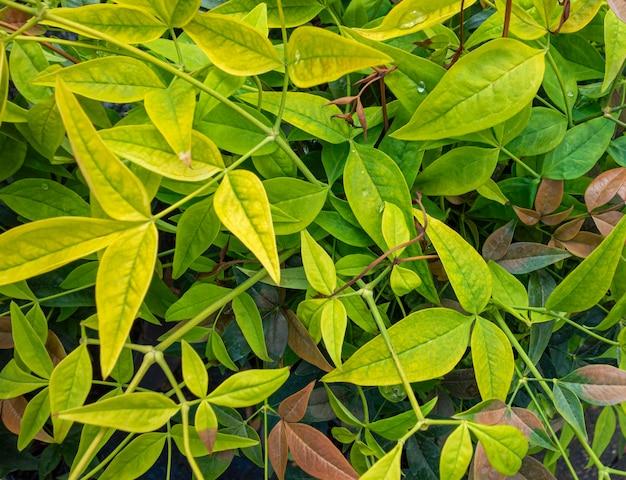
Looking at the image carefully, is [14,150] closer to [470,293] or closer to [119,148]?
[119,148]

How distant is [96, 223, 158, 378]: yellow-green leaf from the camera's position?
0.88ft

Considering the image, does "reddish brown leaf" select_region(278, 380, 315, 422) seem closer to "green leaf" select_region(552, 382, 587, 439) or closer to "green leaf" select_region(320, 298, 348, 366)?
"green leaf" select_region(320, 298, 348, 366)

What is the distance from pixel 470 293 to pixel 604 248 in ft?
0.33

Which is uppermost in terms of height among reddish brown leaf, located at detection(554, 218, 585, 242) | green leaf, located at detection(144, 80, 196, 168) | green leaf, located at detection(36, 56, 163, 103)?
green leaf, located at detection(36, 56, 163, 103)

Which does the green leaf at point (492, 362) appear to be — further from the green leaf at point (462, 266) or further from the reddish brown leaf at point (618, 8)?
the reddish brown leaf at point (618, 8)

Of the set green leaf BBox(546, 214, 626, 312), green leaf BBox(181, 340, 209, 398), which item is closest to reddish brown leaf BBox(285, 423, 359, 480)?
green leaf BBox(181, 340, 209, 398)

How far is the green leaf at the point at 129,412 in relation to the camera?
290 millimetres

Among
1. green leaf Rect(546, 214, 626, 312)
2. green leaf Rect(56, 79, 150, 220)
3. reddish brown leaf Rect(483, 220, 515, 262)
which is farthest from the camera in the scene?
reddish brown leaf Rect(483, 220, 515, 262)

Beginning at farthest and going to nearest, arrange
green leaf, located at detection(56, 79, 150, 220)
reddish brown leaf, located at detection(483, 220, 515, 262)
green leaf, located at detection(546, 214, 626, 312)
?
reddish brown leaf, located at detection(483, 220, 515, 262), green leaf, located at detection(546, 214, 626, 312), green leaf, located at detection(56, 79, 150, 220)

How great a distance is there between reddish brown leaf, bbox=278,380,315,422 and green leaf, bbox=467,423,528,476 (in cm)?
15

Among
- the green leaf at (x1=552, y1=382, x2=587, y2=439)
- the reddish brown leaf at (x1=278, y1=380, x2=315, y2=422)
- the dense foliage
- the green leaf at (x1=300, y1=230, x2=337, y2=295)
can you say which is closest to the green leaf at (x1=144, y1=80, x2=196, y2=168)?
the dense foliage

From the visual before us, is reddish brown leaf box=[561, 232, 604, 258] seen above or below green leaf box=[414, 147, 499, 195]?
below

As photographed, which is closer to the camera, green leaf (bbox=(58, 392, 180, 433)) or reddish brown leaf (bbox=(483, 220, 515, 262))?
green leaf (bbox=(58, 392, 180, 433))

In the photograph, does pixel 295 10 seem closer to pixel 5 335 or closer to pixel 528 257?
pixel 528 257
